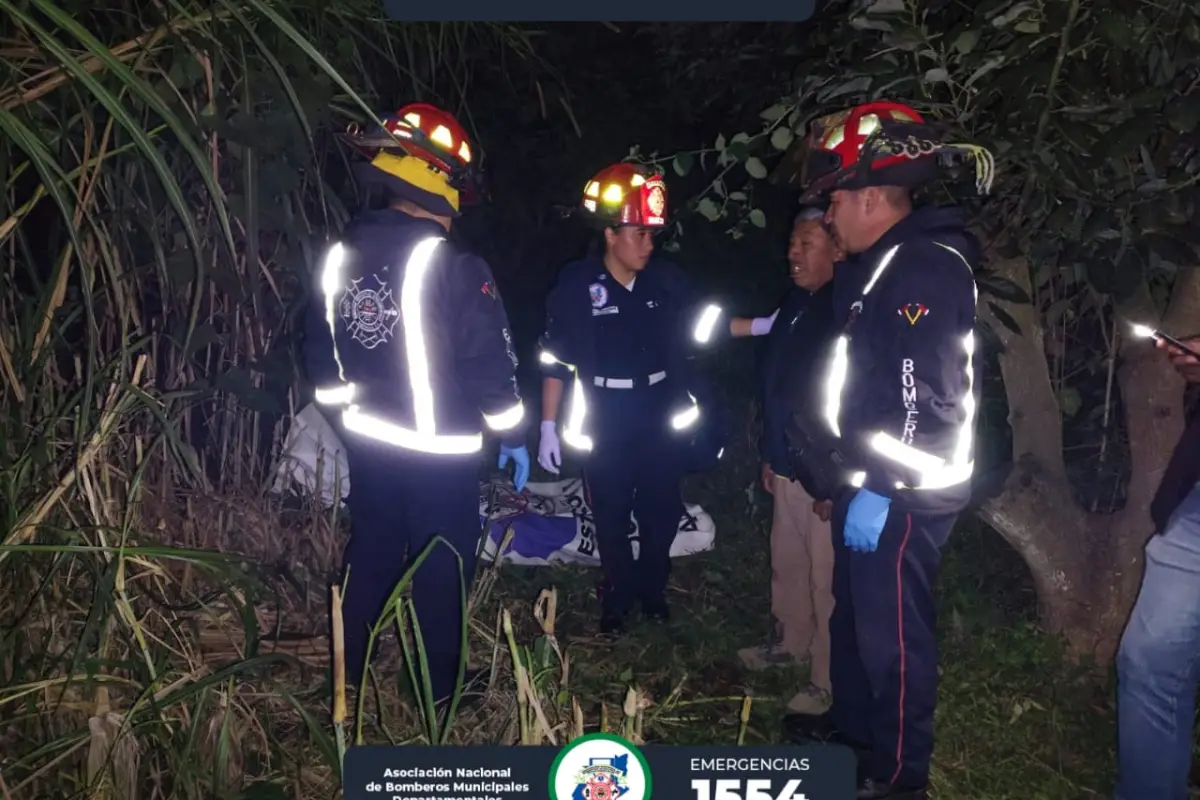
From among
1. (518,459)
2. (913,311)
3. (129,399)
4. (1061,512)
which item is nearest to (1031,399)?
(1061,512)

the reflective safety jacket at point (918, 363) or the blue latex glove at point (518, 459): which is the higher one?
the reflective safety jacket at point (918, 363)

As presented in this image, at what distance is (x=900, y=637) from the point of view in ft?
6.68

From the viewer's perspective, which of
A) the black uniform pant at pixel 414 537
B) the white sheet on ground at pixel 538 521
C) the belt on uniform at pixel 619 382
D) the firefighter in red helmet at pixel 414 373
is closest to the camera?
the firefighter in red helmet at pixel 414 373

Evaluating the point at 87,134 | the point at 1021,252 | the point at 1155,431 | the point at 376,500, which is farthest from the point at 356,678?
the point at 1155,431

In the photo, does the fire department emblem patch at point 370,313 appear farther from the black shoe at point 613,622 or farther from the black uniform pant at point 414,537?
the black shoe at point 613,622

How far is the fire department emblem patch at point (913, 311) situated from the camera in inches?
73.7

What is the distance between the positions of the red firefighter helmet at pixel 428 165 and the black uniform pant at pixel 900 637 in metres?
1.10

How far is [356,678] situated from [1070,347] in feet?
8.93

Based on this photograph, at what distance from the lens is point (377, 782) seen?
1287mm

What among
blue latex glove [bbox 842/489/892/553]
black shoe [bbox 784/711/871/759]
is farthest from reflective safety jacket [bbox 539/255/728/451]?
blue latex glove [bbox 842/489/892/553]

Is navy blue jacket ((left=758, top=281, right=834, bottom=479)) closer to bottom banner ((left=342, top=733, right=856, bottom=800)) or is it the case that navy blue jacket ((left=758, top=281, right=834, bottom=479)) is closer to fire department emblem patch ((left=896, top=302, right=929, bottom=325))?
fire department emblem patch ((left=896, top=302, right=929, bottom=325))

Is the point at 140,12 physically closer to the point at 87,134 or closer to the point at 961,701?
the point at 87,134

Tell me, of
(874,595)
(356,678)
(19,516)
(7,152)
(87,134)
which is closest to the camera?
(7,152)

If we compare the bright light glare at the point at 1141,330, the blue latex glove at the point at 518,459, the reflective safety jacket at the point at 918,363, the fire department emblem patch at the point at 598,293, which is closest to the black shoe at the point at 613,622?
the blue latex glove at the point at 518,459
